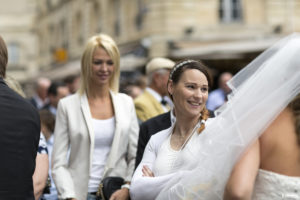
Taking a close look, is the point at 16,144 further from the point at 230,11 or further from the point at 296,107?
the point at 230,11

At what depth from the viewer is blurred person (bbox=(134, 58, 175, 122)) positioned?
5.70 metres

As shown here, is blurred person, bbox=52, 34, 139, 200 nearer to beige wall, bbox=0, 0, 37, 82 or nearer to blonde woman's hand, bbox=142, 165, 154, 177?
blonde woman's hand, bbox=142, 165, 154, 177

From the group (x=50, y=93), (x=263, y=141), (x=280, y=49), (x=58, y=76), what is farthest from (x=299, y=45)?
(x=58, y=76)

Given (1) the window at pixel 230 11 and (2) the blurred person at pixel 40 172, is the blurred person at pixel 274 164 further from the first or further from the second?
(1) the window at pixel 230 11

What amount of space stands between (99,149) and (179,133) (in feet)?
4.27

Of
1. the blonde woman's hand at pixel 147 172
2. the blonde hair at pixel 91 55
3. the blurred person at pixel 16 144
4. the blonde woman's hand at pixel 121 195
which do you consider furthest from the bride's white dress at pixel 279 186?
the blonde hair at pixel 91 55

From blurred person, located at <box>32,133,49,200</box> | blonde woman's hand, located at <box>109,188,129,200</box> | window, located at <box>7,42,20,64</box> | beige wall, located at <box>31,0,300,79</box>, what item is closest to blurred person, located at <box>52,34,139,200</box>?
blonde woman's hand, located at <box>109,188,129,200</box>

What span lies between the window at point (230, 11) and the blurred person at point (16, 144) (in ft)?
54.1

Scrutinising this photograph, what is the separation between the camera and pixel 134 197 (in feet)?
11.9

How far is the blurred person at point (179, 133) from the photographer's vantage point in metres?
3.52

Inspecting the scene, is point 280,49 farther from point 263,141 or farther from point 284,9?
point 284,9

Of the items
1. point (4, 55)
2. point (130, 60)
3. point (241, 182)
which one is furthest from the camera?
point (130, 60)

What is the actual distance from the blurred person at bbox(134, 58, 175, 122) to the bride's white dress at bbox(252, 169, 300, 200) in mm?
2982

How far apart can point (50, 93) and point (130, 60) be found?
7.82 metres
